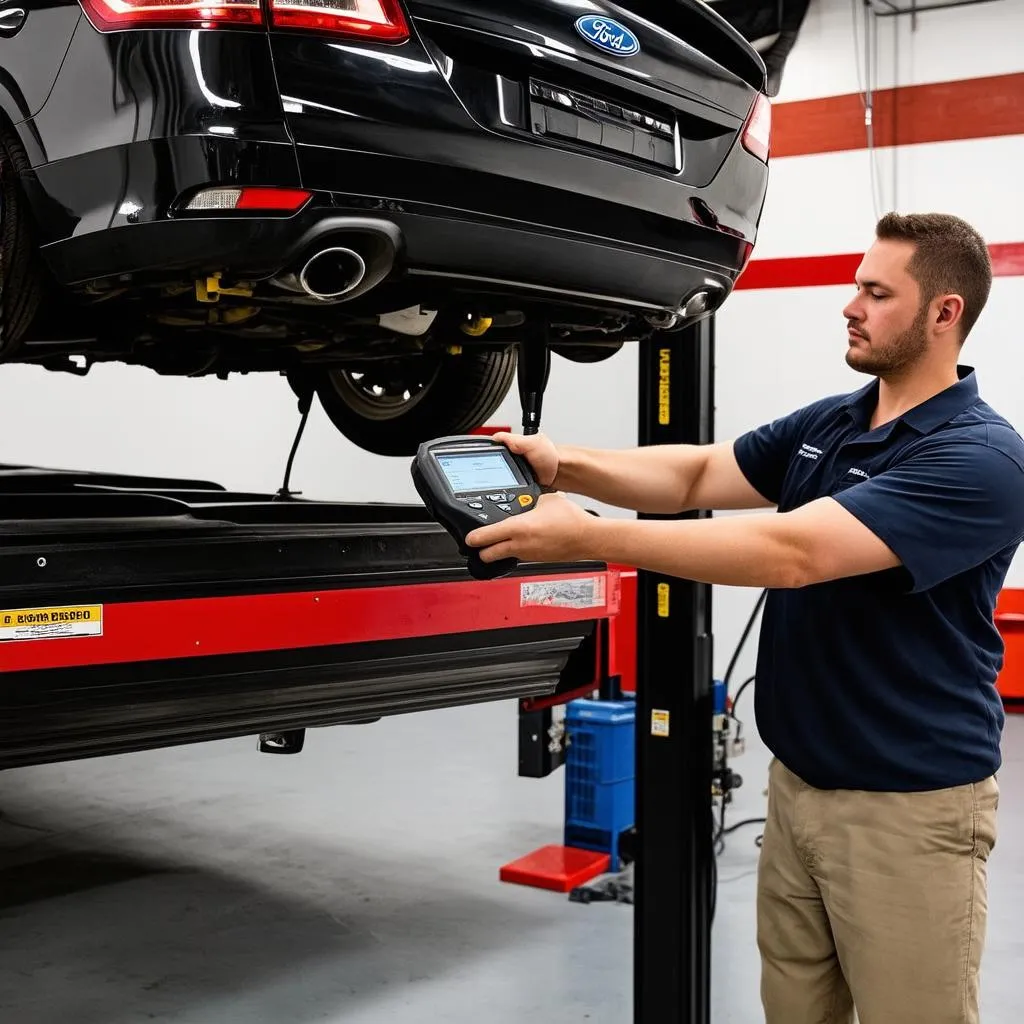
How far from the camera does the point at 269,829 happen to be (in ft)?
14.1

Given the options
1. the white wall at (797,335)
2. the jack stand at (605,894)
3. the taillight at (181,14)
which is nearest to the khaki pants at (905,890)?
the taillight at (181,14)

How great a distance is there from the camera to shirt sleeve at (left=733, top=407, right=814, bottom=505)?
2225mm

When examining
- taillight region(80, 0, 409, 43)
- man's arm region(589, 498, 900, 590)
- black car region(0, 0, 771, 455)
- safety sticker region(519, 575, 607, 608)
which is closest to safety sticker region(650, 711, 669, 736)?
safety sticker region(519, 575, 607, 608)

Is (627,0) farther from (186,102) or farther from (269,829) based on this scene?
(269,829)

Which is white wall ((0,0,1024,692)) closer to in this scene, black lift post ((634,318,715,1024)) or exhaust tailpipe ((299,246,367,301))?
black lift post ((634,318,715,1024))

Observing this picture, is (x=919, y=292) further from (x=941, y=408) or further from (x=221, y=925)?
(x=221, y=925)

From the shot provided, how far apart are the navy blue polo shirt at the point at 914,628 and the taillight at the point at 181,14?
1.09 m

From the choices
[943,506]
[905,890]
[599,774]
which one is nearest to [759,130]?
[943,506]

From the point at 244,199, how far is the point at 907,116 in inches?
230

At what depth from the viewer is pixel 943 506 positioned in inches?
69.3

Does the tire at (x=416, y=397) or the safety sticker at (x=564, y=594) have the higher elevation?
the tire at (x=416, y=397)

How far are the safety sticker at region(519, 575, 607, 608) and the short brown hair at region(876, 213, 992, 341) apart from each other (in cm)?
114

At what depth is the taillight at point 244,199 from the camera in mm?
1836

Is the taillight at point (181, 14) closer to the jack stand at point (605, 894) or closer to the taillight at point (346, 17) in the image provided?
the taillight at point (346, 17)
